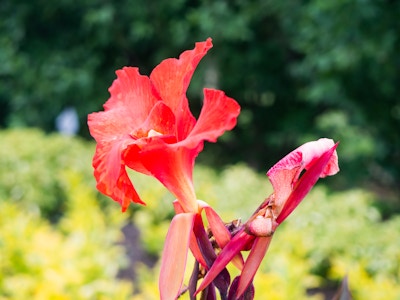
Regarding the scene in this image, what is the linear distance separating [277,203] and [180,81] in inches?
7.0

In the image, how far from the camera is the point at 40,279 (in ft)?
8.60

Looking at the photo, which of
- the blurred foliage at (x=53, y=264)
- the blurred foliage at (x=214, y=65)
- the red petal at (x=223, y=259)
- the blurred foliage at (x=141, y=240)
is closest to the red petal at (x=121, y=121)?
the red petal at (x=223, y=259)

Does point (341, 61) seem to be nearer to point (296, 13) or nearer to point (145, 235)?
point (296, 13)

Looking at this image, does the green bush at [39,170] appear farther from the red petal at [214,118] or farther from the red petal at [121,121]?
the red petal at [214,118]

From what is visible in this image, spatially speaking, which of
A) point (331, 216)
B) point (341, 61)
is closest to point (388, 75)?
point (341, 61)

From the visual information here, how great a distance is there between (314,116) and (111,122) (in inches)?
354

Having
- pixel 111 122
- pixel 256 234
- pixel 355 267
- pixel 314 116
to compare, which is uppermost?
pixel 314 116

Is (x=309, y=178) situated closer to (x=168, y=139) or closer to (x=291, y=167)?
(x=291, y=167)

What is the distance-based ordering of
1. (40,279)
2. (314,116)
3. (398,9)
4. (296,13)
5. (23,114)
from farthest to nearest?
(23,114) → (314,116) → (296,13) → (398,9) → (40,279)

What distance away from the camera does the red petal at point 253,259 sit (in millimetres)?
683

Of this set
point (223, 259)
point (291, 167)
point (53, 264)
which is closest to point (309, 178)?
point (291, 167)

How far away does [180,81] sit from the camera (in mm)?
724

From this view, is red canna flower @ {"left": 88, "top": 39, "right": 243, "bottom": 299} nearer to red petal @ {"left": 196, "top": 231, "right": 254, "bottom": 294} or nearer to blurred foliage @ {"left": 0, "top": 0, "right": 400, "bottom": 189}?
red petal @ {"left": 196, "top": 231, "right": 254, "bottom": 294}

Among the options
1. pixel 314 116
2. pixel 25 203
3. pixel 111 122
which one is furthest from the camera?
pixel 314 116
